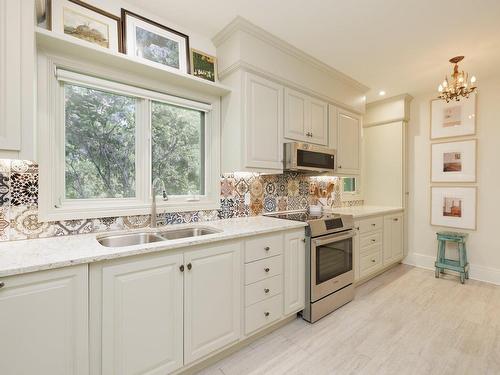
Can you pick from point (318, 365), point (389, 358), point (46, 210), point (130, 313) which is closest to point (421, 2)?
point (389, 358)

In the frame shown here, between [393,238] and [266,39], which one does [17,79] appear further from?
[393,238]

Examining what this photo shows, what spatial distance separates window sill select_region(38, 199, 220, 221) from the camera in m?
1.62

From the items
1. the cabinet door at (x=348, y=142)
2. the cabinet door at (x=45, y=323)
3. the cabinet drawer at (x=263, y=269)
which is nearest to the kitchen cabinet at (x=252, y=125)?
the cabinet drawer at (x=263, y=269)

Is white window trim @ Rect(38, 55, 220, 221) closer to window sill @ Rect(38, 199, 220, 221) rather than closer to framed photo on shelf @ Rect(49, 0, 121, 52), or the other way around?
window sill @ Rect(38, 199, 220, 221)

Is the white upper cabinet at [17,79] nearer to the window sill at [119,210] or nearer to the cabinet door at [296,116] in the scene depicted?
the window sill at [119,210]

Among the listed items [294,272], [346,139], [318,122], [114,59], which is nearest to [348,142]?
[346,139]

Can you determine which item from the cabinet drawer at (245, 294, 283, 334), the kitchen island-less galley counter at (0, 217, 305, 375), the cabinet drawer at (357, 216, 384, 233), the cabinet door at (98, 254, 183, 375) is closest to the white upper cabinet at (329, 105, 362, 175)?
the cabinet drawer at (357, 216, 384, 233)

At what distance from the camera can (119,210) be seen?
6.11 ft

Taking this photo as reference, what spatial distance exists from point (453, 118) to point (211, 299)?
13.0ft

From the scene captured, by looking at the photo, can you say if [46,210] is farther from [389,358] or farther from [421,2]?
[421,2]

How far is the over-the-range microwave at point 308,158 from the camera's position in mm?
2461

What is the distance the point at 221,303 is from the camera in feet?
5.61

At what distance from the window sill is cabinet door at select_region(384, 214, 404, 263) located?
248cm

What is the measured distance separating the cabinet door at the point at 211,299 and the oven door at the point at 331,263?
0.81 metres
